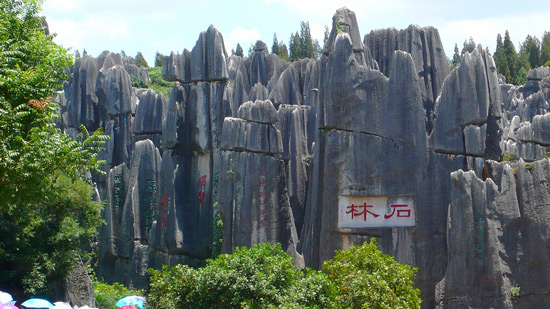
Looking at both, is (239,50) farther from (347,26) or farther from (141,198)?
(347,26)

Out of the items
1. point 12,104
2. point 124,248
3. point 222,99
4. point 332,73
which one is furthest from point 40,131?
point 124,248

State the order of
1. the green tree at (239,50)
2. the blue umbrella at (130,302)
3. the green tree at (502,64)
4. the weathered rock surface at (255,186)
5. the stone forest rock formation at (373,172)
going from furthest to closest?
the green tree at (239,50), the green tree at (502,64), the weathered rock surface at (255,186), the blue umbrella at (130,302), the stone forest rock formation at (373,172)

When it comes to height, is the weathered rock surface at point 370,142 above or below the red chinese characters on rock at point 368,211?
above

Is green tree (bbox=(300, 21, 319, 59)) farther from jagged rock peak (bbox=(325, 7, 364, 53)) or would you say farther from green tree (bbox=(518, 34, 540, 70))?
jagged rock peak (bbox=(325, 7, 364, 53))

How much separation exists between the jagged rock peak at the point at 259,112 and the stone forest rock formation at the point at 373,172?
2cm

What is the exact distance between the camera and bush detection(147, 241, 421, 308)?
8703mm

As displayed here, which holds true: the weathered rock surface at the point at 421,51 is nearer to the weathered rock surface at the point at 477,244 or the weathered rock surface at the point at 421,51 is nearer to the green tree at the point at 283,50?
the weathered rock surface at the point at 477,244

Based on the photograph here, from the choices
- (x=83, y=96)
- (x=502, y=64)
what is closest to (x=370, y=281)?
(x=83, y=96)

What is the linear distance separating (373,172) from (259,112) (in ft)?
13.1

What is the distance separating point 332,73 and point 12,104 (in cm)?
565

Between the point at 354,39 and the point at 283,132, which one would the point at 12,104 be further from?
the point at 283,132

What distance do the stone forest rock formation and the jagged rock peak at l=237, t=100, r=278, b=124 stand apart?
0.08ft

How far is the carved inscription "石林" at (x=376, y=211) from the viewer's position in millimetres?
Result: 12344

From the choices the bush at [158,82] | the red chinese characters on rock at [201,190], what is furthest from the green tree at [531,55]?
the red chinese characters on rock at [201,190]
